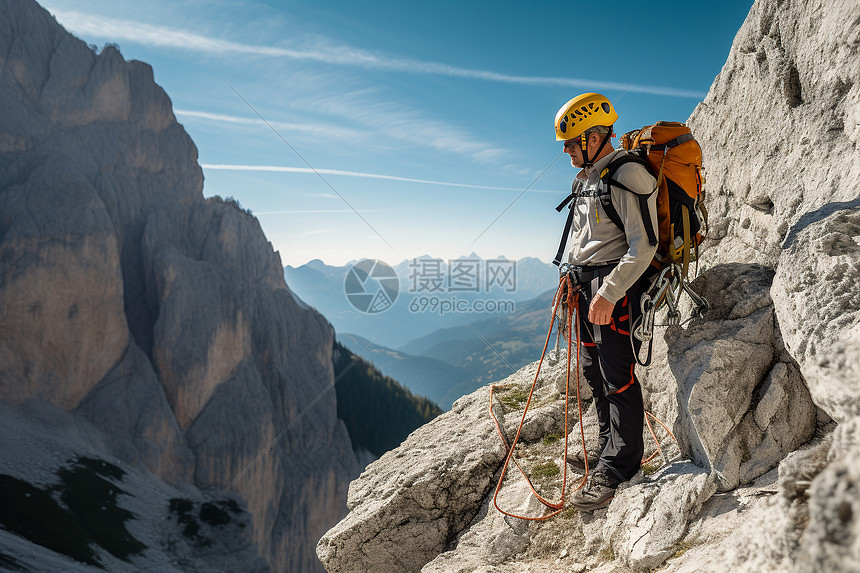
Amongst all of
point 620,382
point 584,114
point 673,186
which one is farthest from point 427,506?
point 584,114

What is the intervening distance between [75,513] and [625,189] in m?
52.3

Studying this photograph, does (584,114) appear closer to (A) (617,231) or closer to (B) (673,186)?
(B) (673,186)

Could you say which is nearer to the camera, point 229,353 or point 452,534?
point 452,534

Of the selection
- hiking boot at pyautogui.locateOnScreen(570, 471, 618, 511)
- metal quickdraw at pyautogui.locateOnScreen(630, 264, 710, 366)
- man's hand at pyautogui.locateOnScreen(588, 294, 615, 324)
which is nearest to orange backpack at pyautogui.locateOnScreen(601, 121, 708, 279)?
metal quickdraw at pyautogui.locateOnScreen(630, 264, 710, 366)

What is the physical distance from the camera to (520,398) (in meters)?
8.22

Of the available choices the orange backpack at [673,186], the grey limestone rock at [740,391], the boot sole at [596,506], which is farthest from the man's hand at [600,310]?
the boot sole at [596,506]

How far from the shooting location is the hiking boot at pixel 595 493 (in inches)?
181

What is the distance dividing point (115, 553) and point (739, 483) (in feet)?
161

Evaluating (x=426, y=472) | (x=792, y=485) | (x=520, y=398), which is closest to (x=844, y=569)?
(x=792, y=485)

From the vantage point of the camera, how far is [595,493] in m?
4.66

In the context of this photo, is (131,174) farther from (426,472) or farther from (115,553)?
A: (426,472)

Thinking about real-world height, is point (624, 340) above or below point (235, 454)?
above

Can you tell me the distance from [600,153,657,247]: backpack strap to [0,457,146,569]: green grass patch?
1802 inches

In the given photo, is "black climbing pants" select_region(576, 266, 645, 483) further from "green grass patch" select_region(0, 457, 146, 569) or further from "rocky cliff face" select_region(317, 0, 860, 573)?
"green grass patch" select_region(0, 457, 146, 569)
